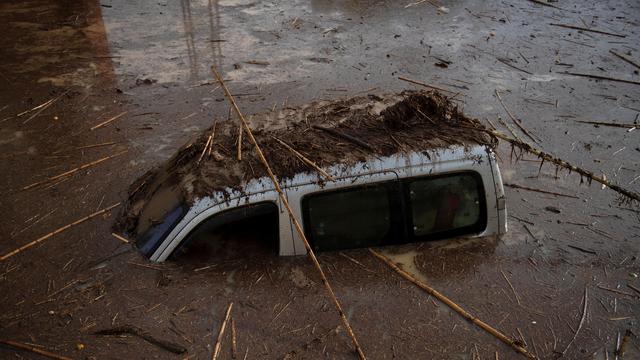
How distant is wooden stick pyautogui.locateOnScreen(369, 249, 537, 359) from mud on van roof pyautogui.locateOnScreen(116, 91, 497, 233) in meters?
1.22

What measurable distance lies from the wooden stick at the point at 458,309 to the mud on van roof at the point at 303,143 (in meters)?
1.22

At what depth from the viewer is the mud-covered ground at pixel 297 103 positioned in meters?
4.94

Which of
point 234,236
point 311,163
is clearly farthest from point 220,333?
point 311,163

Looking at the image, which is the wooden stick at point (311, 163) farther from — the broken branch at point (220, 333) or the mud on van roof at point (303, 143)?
the broken branch at point (220, 333)

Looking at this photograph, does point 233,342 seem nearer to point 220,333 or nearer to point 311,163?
point 220,333

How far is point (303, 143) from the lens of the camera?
5277 millimetres

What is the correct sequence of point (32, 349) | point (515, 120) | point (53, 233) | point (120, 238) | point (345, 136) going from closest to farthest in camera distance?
point (32, 349) → point (345, 136) → point (120, 238) → point (53, 233) → point (515, 120)

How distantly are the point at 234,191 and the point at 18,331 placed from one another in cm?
237

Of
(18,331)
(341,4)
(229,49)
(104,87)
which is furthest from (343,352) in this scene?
(341,4)

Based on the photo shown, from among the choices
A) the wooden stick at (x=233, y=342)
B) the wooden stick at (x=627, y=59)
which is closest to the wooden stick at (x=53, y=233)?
the wooden stick at (x=233, y=342)

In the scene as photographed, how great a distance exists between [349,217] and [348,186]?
0.35m

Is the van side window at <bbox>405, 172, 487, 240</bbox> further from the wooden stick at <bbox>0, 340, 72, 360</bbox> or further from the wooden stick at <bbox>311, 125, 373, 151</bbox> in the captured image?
the wooden stick at <bbox>0, 340, 72, 360</bbox>

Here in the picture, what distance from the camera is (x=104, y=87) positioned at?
9789mm

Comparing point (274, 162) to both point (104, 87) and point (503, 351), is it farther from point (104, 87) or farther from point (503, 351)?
point (104, 87)
